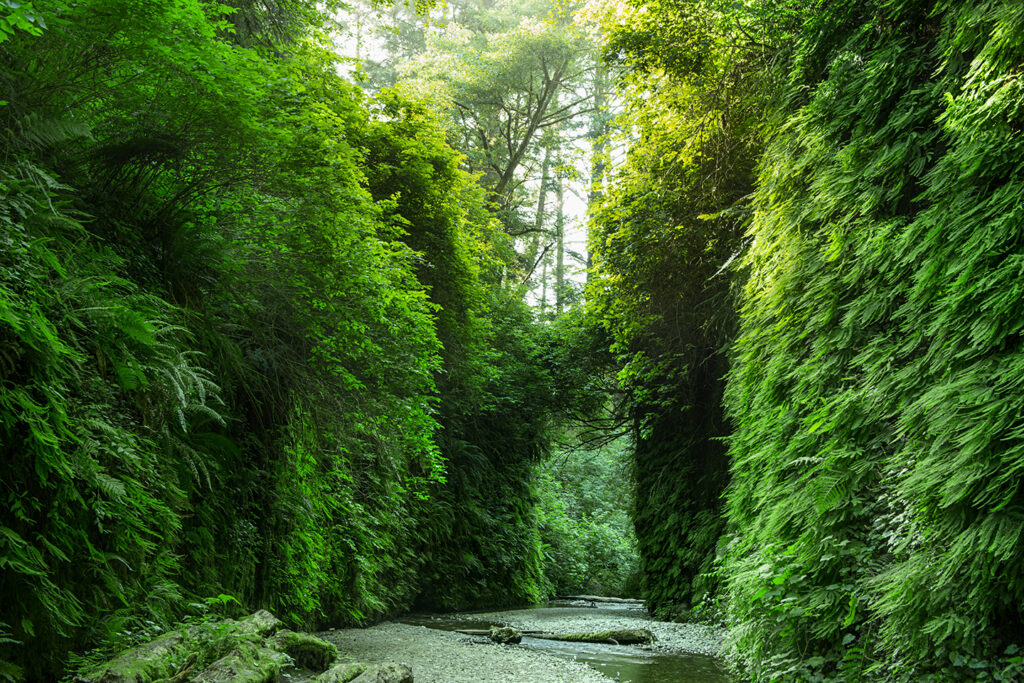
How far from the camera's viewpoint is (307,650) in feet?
19.6

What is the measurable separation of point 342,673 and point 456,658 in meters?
2.27

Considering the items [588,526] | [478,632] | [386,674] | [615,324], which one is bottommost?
[478,632]

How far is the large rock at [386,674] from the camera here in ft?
15.7

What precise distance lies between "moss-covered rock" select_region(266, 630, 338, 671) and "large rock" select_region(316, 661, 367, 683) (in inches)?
32.1

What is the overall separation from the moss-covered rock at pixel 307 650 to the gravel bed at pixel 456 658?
58 centimetres

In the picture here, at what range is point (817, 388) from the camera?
16.1 feet

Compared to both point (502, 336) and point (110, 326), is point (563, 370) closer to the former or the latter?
point (502, 336)

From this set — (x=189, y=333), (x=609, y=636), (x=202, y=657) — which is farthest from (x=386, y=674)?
(x=609, y=636)

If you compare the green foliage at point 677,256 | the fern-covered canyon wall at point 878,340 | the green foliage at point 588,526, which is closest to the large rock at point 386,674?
the fern-covered canyon wall at point 878,340

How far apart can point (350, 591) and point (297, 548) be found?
236 centimetres

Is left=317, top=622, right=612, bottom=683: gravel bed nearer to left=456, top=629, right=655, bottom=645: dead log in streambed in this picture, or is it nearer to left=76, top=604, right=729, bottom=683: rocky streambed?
left=76, top=604, right=729, bottom=683: rocky streambed

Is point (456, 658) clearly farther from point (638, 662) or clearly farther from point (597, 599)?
point (597, 599)

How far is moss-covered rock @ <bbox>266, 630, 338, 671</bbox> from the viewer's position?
19.2 ft

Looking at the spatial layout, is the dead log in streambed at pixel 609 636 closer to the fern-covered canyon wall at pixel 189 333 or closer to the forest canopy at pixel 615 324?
the forest canopy at pixel 615 324
